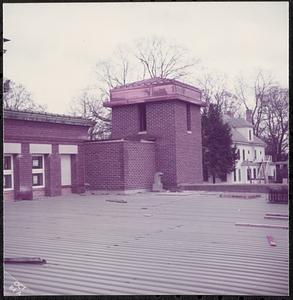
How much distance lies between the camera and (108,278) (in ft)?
19.0

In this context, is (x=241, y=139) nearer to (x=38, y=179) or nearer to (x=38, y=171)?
(x=38, y=171)

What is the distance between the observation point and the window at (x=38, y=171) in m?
19.7

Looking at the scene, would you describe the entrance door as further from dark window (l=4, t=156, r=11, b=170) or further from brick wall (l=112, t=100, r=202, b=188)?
brick wall (l=112, t=100, r=202, b=188)

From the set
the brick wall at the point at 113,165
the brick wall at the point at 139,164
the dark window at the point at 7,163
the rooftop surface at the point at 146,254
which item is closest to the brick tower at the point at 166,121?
the brick wall at the point at 139,164

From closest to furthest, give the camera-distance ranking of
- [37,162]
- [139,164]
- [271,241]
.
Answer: [271,241]
[37,162]
[139,164]

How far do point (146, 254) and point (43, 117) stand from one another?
13.8 m

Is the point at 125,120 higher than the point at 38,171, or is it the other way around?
the point at 125,120

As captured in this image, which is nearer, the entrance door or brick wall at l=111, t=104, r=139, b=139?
the entrance door

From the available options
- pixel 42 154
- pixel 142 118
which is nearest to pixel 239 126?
pixel 142 118

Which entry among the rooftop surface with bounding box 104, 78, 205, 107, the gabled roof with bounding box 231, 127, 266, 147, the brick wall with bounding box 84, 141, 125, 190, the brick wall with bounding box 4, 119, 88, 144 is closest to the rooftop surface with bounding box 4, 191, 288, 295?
the brick wall with bounding box 4, 119, 88, 144

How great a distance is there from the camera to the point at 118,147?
22109 mm

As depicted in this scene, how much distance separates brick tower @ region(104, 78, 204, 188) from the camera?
24484 mm

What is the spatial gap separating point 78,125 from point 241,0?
1658 centimetres

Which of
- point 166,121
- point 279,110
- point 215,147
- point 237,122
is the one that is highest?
point 237,122
